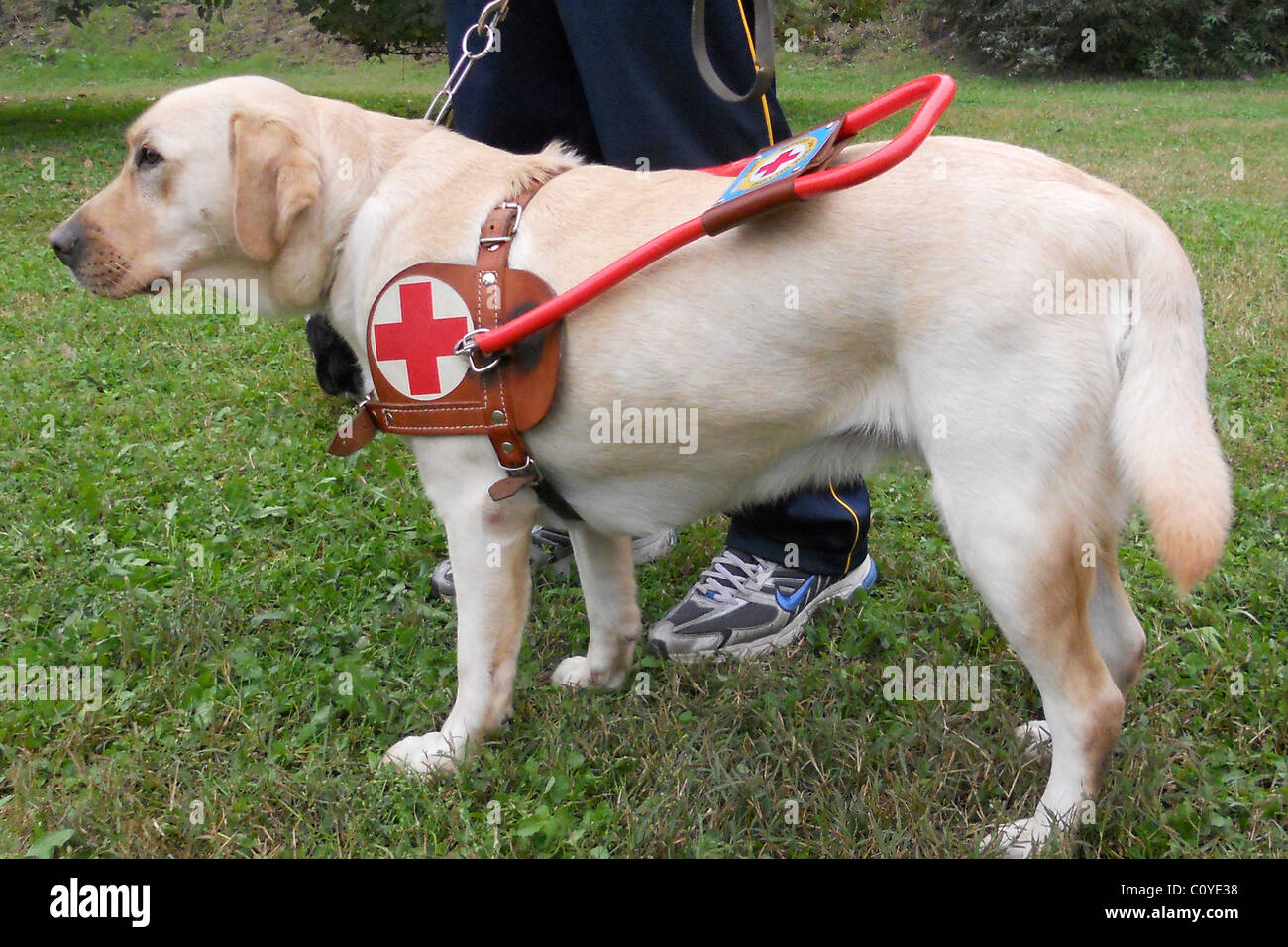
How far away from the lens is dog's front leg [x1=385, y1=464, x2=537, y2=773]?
233cm

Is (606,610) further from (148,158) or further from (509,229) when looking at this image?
(148,158)

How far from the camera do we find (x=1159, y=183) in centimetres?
938

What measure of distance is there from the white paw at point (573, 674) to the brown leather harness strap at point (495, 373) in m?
0.72

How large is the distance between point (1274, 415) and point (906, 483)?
154 centimetres

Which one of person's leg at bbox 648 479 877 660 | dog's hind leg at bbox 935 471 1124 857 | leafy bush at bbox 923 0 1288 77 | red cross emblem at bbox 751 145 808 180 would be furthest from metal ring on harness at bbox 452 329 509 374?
leafy bush at bbox 923 0 1288 77

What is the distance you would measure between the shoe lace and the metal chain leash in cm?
148

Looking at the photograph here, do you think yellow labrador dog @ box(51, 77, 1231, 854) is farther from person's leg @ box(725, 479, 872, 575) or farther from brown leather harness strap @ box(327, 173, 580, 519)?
person's leg @ box(725, 479, 872, 575)

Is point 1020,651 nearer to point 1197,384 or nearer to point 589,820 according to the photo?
point 1197,384

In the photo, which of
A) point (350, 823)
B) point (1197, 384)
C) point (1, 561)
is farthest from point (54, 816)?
point (1197, 384)

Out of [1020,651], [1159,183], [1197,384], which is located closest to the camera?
[1197,384]

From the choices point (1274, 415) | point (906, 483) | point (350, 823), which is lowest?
point (350, 823)

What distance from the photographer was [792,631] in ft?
9.97

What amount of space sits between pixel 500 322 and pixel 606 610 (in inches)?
37.1

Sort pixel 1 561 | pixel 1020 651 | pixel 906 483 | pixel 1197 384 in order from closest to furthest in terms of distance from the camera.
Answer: pixel 1197 384 → pixel 1020 651 → pixel 1 561 → pixel 906 483
